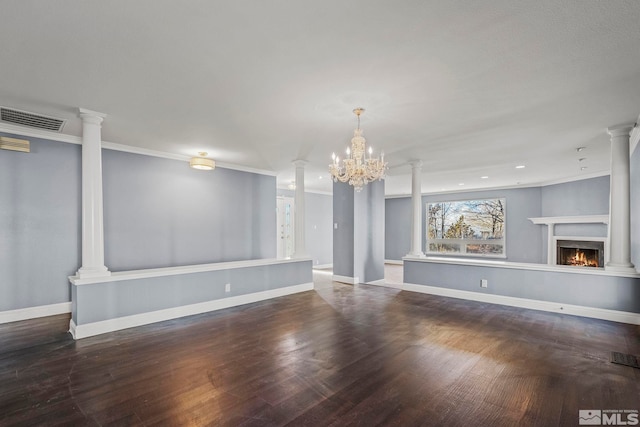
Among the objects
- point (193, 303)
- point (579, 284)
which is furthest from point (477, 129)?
point (193, 303)

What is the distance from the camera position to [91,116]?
353 cm

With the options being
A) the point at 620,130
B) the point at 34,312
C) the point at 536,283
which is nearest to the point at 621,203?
the point at 620,130

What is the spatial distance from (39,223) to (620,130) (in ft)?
26.8

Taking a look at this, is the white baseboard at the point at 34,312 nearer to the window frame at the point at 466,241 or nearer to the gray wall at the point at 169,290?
the gray wall at the point at 169,290

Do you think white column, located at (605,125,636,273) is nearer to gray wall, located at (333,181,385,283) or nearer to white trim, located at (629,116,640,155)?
white trim, located at (629,116,640,155)

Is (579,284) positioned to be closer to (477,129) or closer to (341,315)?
(477,129)

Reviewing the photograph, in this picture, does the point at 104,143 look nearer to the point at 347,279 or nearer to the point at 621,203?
the point at 347,279

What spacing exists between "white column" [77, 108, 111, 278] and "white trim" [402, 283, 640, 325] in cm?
536

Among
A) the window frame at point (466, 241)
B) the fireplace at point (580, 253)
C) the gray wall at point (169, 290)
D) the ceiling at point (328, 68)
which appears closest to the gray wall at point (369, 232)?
the gray wall at point (169, 290)

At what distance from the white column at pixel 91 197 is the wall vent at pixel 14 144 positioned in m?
1.32

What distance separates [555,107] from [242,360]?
4.29m

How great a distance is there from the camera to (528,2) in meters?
1.75

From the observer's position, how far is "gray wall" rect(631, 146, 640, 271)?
419 cm

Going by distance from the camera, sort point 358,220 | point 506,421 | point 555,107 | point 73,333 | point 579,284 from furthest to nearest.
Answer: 1. point 358,220
2. point 579,284
3. point 73,333
4. point 555,107
5. point 506,421
